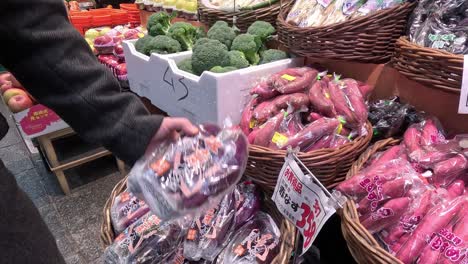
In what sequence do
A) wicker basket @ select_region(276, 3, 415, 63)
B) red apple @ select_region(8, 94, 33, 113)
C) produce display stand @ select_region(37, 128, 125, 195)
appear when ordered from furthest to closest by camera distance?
produce display stand @ select_region(37, 128, 125, 195), red apple @ select_region(8, 94, 33, 113), wicker basket @ select_region(276, 3, 415, 63)

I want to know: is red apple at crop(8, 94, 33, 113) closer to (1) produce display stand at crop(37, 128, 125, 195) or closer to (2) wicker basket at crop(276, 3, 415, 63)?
(1) produce display stand at crop(37, 128, 125, 195)

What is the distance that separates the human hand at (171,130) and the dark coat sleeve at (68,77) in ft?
0.06

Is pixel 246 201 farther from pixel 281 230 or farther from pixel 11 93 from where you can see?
pixel 11 93

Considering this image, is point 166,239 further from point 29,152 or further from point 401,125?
point 29,152

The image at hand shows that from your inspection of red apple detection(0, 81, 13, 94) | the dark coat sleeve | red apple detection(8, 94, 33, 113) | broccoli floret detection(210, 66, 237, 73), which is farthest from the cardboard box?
the dark coat sleeve

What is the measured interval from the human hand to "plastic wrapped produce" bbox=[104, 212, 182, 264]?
38 centimetres

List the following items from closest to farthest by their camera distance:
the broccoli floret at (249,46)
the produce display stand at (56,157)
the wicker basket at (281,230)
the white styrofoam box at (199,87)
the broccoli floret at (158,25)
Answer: the wicker basket at (281,230), the white styrofoam box at (199,87), the broccoli floret at (249,46), the broccoli floret at (158,25), the produce display stand at (56,157)

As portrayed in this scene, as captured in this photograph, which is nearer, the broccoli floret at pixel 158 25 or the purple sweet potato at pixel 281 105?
the purple sweet potato at pixel 281 105

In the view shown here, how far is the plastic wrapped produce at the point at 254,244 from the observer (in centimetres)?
87

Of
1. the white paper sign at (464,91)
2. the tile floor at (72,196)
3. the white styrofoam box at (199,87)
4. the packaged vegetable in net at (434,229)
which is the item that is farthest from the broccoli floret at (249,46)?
the tile floor at (72,196)

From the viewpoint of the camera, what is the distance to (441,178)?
2.66 feet

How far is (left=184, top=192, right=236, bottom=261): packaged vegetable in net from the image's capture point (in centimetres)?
89

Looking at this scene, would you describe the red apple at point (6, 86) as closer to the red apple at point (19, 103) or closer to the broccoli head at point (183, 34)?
the red apple at point (19, 103)

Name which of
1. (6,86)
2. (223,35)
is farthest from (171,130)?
(6,86)
